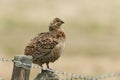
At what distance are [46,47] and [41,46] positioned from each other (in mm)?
80

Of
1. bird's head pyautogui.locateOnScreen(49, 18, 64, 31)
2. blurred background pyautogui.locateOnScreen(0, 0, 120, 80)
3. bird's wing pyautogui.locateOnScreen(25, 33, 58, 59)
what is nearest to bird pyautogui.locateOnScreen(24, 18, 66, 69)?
bird's wing pyautogui.locateOnScreen(25, 33, 58, 59)

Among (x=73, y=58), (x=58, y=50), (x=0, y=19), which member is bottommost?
→ (x=58, y=50)

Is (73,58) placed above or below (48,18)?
below

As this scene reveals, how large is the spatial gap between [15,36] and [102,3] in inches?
438

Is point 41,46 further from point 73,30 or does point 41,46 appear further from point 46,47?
point 73,30

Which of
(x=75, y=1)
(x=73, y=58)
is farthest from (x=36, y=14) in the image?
(x=73, y=58)

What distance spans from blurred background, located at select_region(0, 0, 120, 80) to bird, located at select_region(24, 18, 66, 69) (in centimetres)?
730

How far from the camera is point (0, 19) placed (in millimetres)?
30016

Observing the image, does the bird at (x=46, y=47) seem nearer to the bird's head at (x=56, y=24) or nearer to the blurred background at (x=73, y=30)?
the bird's head at (x=56, y=24)

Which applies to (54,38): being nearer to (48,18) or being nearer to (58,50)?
(58,50)

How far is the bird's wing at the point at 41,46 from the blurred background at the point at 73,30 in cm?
742

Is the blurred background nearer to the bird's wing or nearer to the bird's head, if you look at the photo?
the bird's head

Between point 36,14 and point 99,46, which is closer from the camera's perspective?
point 99,46

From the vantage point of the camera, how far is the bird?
9.48m
